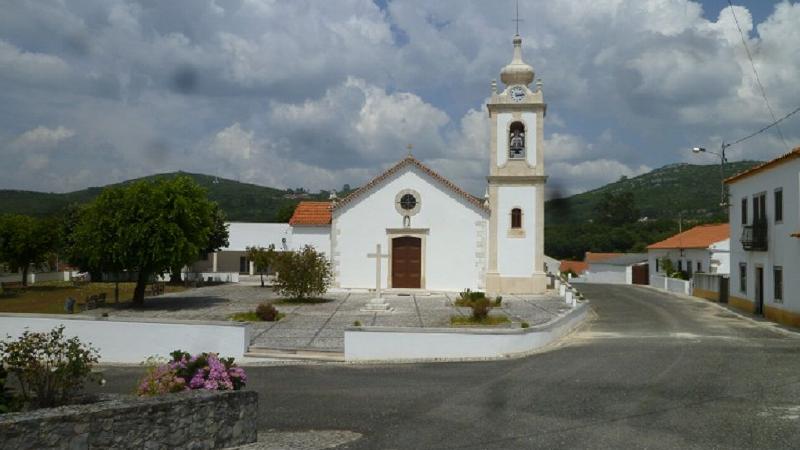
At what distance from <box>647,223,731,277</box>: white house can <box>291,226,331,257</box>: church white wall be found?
22307mm

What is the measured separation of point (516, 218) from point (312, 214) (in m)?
11.3

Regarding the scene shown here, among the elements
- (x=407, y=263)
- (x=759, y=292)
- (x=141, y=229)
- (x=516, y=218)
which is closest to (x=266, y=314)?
(x=141, y=229)

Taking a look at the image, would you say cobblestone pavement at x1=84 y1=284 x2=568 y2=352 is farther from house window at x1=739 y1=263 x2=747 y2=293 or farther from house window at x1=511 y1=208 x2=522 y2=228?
house window at x1=739 y1=263 x2=747 y2=293

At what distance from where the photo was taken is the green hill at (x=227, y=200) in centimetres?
9000

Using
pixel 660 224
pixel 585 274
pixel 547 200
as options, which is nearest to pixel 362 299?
pixel 547 200

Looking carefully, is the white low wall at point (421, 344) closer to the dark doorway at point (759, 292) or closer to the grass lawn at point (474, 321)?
the grass lawn at point (474, 321)

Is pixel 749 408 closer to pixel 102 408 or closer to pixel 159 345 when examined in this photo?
pixel 102 408

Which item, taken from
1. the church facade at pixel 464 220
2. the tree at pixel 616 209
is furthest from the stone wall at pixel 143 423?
the tree at pixel 616 209

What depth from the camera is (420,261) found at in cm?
3506

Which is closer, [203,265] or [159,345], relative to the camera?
[159,345]

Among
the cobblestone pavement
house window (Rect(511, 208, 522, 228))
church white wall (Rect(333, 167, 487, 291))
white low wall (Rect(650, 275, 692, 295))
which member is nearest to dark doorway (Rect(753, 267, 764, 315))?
the cobblestone pavement

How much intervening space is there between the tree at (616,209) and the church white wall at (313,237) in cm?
6553

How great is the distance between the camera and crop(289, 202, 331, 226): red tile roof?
3781 centimetres

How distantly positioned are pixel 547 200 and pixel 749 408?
2429 cm
